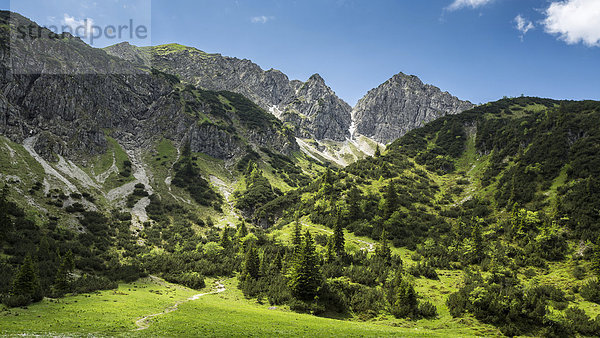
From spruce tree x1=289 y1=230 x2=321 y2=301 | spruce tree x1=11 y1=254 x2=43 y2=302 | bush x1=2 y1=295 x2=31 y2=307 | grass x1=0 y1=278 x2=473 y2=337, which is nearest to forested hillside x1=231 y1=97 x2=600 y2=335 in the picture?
spruce tree x1=289 y1=230 x2=321 y2=301

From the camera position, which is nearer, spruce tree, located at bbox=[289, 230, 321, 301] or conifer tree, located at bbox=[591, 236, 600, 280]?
conifer tree, located at bbox=[591, 236, 600, 280]

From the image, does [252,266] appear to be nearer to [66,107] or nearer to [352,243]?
[352,243]

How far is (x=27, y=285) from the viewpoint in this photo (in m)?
34.4

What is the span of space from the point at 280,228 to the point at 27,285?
77.9m

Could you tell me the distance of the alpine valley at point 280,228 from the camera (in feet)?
124

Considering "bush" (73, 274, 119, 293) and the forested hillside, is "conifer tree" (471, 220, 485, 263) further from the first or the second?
"bush" (73, 274, 119, 293)

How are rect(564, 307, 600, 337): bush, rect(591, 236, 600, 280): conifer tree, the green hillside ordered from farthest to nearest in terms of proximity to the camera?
rect(591, 236, 600, 280): conifer tree
the green hillside
rect(564, 307, 600, 337): bush

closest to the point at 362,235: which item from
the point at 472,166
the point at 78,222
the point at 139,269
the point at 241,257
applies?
the point at 241,257

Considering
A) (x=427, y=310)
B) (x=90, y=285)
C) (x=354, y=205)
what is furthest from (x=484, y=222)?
(x=90, y=285)

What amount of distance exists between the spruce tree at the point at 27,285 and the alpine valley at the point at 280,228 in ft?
0.79

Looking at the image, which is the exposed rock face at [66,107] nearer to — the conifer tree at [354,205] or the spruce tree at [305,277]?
the conifer tree at [354,205]

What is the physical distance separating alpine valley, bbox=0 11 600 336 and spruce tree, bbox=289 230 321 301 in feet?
0.86

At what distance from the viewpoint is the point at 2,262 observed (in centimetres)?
4828

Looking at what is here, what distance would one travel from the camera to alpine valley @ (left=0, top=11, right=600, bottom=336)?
37.9 metres
